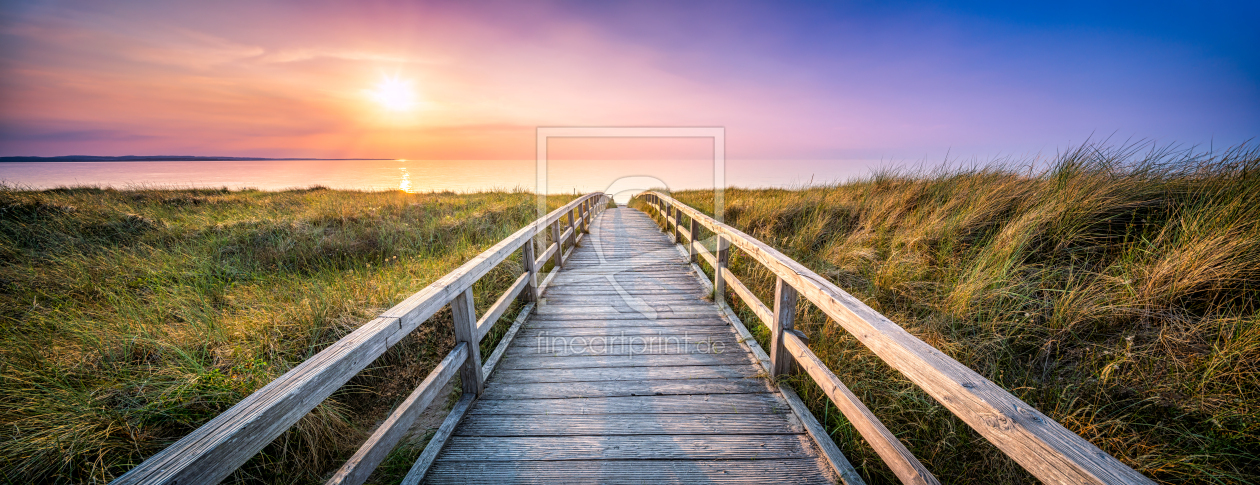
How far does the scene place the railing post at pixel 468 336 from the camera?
2.55 m

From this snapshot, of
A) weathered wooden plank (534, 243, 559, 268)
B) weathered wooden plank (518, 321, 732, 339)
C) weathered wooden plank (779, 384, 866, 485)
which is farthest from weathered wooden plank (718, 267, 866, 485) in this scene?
weathered wooden plank (534, 243, 559, 268)

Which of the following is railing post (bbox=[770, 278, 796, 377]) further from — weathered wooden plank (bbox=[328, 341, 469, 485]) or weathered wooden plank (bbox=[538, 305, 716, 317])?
weathered wooden plank (bbox=[328, 341, 469, 485])

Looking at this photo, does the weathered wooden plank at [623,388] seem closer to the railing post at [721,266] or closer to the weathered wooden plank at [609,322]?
the weathered wooden plank at [609,322]

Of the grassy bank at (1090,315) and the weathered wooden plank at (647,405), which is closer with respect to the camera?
the grassy bank at (1090,315)

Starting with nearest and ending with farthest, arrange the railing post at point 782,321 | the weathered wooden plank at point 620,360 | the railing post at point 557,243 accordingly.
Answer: the railing post at point 782,321, the weathered wooden plank at point 620,360, the railing post at point 557,243

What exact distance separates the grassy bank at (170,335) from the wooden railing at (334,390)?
498mm

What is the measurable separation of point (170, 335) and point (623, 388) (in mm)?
3319

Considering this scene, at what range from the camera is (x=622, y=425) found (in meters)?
2.46

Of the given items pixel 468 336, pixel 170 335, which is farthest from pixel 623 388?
pixel 170 335

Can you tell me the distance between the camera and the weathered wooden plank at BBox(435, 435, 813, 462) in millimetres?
2193

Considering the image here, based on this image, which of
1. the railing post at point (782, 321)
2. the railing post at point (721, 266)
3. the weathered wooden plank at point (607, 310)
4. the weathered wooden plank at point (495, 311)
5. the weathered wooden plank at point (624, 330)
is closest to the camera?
the railing post at point (782, 321)

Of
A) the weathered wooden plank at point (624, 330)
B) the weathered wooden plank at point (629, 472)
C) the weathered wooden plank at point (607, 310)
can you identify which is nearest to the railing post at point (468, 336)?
the weathered wooden plank at point (629, 472)

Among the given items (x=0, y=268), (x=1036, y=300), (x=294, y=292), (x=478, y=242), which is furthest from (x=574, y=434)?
(x=0, y=268)

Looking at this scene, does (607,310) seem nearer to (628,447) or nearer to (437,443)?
(628,447)
